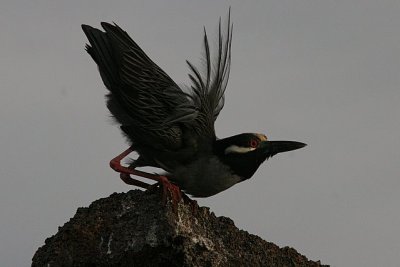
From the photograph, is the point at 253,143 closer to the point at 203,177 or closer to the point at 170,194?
the point at 203,177

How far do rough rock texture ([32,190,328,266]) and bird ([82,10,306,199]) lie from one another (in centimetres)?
93

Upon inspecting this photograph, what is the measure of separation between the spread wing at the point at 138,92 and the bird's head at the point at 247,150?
0.57m

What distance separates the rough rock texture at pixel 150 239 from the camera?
711cm

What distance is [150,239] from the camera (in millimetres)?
7109

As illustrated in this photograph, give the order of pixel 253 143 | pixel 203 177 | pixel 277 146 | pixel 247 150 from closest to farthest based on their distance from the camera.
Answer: pixel 203 177, pixel 247 150, pixel 253 143, pixel 277 146

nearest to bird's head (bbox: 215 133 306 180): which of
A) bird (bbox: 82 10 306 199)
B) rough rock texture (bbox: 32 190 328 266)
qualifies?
bird (bbox: 82 10 306 199)

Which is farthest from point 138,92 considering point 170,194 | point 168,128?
point 170,194

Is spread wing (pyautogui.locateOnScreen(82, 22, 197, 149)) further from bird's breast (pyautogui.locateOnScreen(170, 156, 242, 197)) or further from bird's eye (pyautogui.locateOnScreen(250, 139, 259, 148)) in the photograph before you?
bird's eye (pyautogui.locateOnScreen(250, 139, 259, 148))

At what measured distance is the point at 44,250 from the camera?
7.59 metres

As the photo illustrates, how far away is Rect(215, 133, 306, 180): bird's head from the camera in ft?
29.6

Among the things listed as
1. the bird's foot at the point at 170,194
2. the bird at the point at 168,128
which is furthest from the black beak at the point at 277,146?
the bird's foot at the point at 170,194

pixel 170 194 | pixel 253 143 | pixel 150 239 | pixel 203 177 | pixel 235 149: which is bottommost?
pixel 150 239

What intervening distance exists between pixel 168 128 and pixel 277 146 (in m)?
1.51

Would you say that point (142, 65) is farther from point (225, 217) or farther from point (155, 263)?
point (155, 263)
